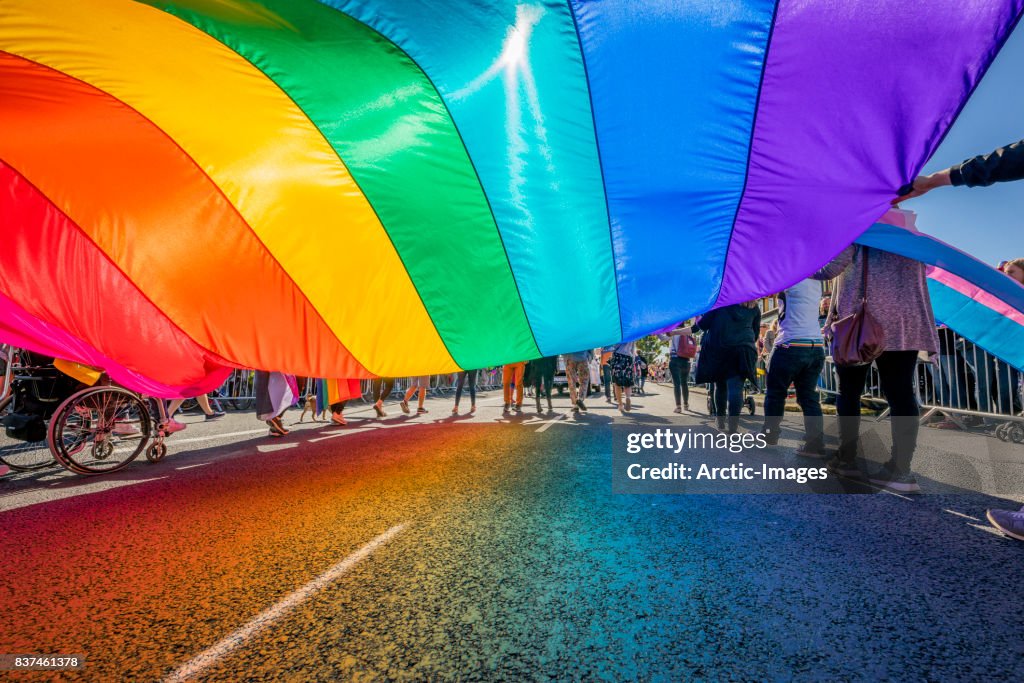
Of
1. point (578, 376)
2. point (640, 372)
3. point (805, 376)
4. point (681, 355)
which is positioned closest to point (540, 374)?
point (578, 376)

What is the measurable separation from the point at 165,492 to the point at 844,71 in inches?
209

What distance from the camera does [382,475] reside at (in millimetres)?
4695

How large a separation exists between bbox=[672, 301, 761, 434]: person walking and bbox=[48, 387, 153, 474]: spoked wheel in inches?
254

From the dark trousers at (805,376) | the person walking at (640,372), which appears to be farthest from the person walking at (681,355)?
the person walking at (640,372)

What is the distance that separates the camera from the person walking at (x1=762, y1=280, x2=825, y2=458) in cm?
480

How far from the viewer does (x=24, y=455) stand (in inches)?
219

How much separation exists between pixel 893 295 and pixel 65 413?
24.0 feet

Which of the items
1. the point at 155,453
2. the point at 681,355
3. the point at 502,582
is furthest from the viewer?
the point at 681,355

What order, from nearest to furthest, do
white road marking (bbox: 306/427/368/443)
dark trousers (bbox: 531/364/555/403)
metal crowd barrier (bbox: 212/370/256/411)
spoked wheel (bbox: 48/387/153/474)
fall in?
spoked wheel (bbox: 48/387/153/474) → white road marking (bbox: 306/427/368/443) → dark trousers (bbox: 531/364/555/403) → metal crowd barrier (bbox: 212/370/256/411)

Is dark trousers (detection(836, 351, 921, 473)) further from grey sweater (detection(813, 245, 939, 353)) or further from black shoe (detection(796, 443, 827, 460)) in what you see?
black shoe (detection(796, 443, 827, 460))

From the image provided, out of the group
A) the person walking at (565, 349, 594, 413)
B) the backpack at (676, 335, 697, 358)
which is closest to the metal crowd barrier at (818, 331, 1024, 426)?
the backpack at (676, 335, 697, 358)

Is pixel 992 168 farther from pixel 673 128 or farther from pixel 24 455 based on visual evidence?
pixel 24 455

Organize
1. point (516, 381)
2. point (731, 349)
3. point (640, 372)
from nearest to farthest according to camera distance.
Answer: point (731, 349) → point (516, 381) → point (640, 372)

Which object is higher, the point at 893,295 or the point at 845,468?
the point at 893,295
